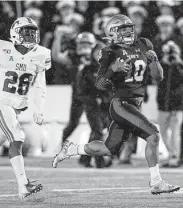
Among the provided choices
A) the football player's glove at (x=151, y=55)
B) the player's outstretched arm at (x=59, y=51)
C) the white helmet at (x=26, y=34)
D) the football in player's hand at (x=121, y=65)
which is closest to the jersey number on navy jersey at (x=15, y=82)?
the white helmet at (x=26, y=34)

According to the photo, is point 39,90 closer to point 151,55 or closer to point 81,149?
point 81,149

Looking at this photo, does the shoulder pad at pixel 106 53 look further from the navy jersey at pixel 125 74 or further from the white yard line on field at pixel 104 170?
the white yard line on field at pixel 104 170

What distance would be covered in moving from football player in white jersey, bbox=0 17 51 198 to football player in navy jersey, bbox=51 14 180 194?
0.57m

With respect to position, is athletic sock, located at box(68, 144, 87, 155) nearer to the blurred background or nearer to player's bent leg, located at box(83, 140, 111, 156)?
player's bent leg, located at box(83, 140, 111, 156)

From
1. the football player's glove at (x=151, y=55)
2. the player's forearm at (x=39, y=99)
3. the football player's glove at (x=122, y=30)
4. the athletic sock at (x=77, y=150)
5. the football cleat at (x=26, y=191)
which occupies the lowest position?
the football cleat at (x=26, y=191)

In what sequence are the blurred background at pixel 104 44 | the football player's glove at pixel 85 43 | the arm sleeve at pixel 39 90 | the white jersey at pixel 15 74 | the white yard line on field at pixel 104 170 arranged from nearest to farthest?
the white jersey at pixel 15 74
the arm sleeve at pixel 39 90
the white yard line on field at pixel 104 170
the football player's glove at pixel 85 43
the blurred background at pixel 104 44

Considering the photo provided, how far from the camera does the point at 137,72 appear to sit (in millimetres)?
6449

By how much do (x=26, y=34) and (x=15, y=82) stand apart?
0.46 m

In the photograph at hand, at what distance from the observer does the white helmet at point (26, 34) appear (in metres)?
6.54

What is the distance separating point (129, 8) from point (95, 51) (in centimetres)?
143

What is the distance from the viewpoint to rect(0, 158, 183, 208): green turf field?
574cm

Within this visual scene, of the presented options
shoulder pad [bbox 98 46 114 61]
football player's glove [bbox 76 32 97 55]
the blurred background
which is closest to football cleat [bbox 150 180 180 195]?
shoulder pad [bbox 98 46 114 61]

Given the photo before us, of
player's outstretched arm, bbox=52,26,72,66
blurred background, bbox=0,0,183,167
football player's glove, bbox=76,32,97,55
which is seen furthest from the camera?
player's outstretched arm, bbox=52,26,72,66

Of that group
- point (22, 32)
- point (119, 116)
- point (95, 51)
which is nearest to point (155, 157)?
point (119, 116)
